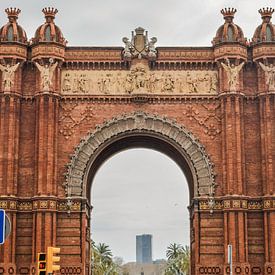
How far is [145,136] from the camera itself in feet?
115

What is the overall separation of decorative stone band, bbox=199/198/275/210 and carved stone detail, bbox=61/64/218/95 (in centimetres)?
547

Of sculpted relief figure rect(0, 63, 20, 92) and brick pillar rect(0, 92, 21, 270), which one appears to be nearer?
brick pillar rect(0, 92, 21, 270)

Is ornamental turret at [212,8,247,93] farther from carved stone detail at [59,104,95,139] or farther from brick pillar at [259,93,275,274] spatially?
carved stone detail at [59,104,95,139]

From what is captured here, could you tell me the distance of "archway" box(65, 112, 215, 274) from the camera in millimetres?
33906

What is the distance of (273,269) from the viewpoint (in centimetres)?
3244

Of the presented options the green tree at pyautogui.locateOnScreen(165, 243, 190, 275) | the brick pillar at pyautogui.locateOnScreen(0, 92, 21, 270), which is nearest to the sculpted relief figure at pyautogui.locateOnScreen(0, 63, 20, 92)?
the brick pillar at pyautogui.locateOnScreen(0, 92, 21, 270)

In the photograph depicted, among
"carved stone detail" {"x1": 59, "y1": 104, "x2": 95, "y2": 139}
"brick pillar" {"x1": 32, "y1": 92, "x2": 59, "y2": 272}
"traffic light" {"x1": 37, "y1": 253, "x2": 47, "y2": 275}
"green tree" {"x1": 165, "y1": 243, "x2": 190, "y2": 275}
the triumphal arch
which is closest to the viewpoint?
"traffic light" {"x1": 37, "y1": 253, "x2": 47, "y2": 275}

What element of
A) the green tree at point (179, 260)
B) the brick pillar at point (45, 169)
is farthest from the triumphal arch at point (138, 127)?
the green tree at point (179, 260)

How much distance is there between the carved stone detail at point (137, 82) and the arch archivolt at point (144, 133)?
1442 millimetres

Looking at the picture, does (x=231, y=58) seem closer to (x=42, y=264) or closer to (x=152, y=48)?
(x=152, y=48)

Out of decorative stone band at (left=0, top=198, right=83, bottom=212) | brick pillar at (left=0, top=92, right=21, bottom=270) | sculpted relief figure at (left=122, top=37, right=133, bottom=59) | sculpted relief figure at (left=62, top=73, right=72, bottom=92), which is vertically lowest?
decorative stone band at (left=0, top=198, right=83, bottom=212)

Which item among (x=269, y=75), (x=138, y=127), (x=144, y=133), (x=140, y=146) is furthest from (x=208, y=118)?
(x=140, y=146)

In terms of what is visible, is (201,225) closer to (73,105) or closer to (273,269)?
(273,269)

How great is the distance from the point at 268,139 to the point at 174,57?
616 centimetres
